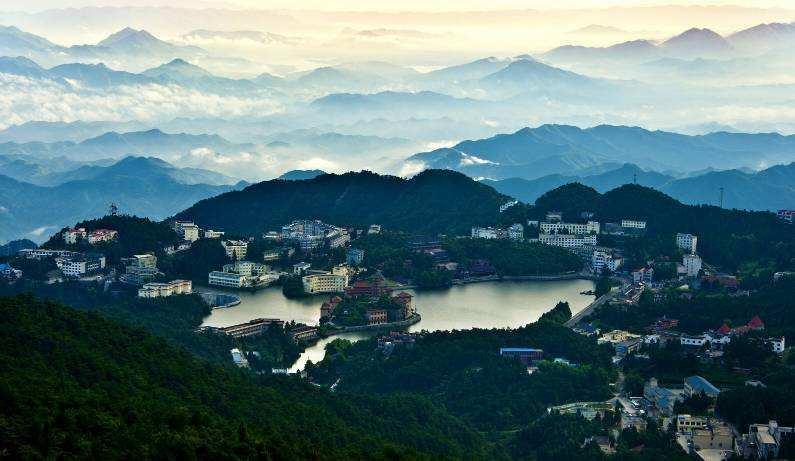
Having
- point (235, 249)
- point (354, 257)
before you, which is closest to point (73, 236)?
point (235, 249)

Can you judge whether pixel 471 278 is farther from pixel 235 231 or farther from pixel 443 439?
pixel 443 439

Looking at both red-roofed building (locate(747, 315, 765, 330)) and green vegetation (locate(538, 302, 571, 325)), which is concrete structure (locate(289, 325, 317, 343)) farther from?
red-roofed building (locate(747, 315, 765, 330))

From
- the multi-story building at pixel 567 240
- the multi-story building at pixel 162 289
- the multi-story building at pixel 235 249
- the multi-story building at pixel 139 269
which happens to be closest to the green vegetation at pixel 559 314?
the multi-story building at pixel 162 289

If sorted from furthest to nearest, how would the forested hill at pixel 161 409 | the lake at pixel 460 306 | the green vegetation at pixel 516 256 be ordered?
the green vegetation at pixel 516 256 → the lake at pixel 460 306 → the forested hill at pixel 161 409

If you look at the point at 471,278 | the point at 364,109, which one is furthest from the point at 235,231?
the point at 364,109

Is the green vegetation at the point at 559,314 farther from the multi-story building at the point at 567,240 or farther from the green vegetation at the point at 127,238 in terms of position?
the green vegetation at the point at 127,238

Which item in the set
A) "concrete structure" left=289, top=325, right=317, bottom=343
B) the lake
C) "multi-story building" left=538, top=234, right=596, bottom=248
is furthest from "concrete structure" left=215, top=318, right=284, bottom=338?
"multi-story building" left=538, top=234, right=596, bottom=248
